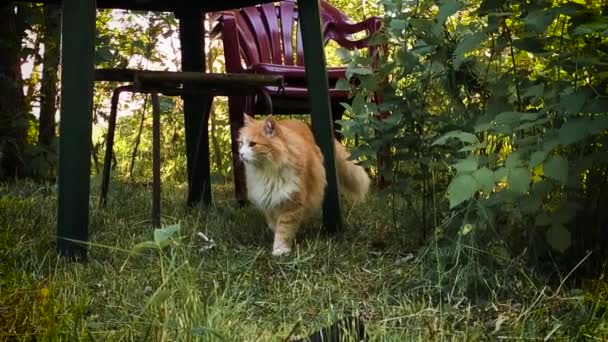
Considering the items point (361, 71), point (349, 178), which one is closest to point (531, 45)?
point (361, 71)

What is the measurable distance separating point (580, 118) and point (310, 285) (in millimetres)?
710

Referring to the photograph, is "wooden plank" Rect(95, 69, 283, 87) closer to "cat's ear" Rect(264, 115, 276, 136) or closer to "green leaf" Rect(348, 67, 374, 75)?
"cat's ear" Rect(264, 115, 276, 136)

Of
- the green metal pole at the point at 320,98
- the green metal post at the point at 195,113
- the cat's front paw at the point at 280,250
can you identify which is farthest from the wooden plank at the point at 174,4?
the cat's front paw at the point at 280,250

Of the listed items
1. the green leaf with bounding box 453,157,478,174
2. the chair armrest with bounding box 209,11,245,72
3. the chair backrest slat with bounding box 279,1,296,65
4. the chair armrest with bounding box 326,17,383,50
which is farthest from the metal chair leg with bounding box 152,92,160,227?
the chair armrest with bounding box 326,17,383,50

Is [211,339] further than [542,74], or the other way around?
[542,74]

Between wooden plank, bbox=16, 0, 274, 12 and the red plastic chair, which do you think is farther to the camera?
the red plastic chair

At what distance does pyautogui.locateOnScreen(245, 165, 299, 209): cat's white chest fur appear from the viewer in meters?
2.60

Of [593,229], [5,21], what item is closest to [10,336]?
[593,229]

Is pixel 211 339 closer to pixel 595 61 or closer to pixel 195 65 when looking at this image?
pixel 595 61

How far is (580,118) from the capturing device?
1.46 metres

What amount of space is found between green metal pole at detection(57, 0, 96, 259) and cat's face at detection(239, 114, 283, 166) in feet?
2.56

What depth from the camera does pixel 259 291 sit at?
1739 millimetres

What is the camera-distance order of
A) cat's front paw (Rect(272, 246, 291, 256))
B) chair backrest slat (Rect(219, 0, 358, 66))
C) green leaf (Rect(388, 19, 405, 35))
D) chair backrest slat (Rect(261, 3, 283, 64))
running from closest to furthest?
1. green leaf (Rect(388, 19, 405, 35))
2. cat's front paw (Rect(272, 246, 291, 256))
3. chair backrest slat (Rect(219, 0, 358, 66))
4. chair backrest slat (Rect(261, 3, 283, 64))

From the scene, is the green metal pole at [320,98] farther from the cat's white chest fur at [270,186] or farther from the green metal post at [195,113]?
the green metal post at [195,113]
